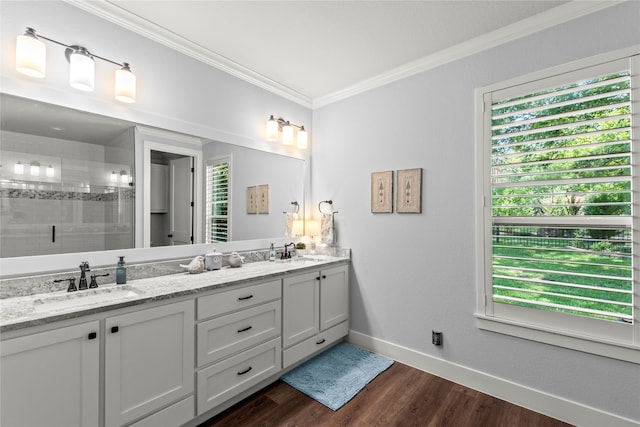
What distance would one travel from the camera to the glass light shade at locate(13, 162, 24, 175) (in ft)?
5.25

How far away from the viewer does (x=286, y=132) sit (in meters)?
3.05

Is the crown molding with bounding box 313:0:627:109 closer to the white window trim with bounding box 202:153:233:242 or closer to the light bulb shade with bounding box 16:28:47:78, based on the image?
the white window trim with bounding box 202:153:233:242

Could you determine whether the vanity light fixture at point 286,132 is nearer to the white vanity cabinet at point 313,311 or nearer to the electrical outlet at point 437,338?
the white vanity cabinet at point 313,311

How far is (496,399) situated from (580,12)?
8.88 ft

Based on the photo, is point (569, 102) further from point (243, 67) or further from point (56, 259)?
point (56, 259)

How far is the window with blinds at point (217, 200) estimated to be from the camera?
8.16 ft

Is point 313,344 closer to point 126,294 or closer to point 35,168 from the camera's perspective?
point 126,294

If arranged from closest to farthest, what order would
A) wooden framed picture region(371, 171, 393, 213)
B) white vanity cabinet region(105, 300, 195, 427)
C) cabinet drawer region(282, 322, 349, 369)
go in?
white vanity cabinet region(105, 300, 195, 427), cabinet drawer region(282, 322, 349, 369), wooden framed picture region(371, 171, 393, 213)

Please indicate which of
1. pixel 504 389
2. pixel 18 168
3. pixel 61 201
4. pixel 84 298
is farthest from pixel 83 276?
pixel 504 389

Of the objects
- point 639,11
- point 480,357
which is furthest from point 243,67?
point 480,357

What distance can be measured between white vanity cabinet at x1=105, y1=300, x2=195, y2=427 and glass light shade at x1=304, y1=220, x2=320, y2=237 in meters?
1.60

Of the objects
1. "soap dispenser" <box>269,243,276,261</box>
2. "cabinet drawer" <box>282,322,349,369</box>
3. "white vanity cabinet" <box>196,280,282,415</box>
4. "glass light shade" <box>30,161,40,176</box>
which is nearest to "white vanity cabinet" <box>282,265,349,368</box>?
"cabinet drawer" <box>282,322,349,369</box>

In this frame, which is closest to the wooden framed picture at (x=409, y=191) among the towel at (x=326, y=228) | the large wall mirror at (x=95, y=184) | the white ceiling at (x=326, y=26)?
the towel at (x=326, y=228)

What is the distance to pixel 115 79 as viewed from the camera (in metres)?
1.92
